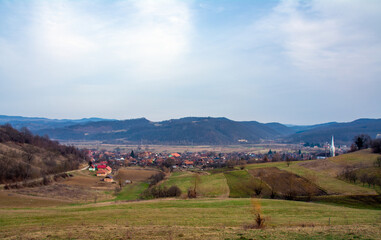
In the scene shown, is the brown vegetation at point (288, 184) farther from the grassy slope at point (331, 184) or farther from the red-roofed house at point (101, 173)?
the red-roofed house at point (101, 173)

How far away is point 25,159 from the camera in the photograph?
80.4 meters

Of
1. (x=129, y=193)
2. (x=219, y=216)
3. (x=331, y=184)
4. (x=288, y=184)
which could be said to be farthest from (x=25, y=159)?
(x=331, y=184)

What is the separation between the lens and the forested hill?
66194mm

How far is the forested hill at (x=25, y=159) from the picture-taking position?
217 feet

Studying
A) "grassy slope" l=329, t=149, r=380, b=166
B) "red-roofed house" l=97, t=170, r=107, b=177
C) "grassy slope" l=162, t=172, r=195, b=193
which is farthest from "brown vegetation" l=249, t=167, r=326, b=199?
"red-roofed house" l=97, t=170, r=107, b=177

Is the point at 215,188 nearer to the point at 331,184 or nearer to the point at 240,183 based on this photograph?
the point at 240,183

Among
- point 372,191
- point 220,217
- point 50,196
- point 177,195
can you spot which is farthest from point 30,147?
point 372,191

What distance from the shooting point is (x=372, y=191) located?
40.6 m

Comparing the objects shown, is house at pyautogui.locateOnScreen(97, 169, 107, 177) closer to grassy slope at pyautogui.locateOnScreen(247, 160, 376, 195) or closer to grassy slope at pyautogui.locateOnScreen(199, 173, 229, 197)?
grassy slope at pyautogui.locateOnScreen(199, 173, 229, 197)

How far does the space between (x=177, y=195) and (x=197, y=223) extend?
25.1m

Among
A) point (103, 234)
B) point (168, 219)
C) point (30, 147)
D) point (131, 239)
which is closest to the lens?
point (131, 239)

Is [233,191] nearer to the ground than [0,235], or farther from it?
nearer to the ground

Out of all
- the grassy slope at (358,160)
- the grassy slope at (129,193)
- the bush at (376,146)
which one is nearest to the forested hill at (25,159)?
the grassy slope at (129,193)

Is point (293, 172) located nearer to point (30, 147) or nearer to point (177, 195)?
point (177, 195)
